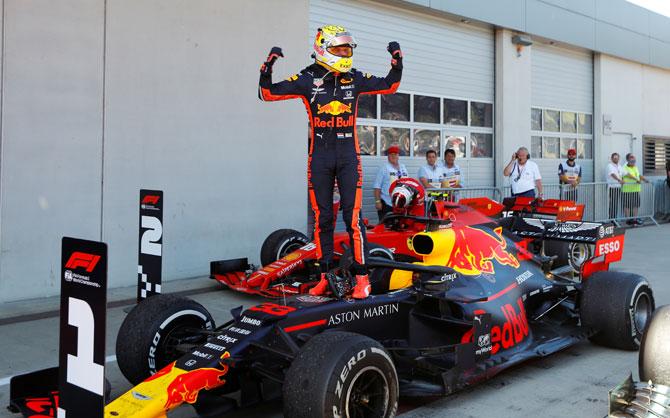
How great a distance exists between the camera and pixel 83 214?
7852 millimetres

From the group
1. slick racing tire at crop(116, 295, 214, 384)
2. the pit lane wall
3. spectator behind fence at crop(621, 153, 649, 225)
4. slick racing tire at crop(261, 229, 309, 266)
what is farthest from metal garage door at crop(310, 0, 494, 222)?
slick racing tire at crop(116, 295, 214, 384)

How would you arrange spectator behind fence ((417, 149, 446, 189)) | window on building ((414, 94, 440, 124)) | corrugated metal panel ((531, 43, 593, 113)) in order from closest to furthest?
spectator behind fence ((417, 149, 446, 189)) < window on building ((414, 94, 440, 124)) < corrugated metal panel ((531, 43, 593, 113))

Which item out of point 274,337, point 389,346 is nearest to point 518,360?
point 389,346

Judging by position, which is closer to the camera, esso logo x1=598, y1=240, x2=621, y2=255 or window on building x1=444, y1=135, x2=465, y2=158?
esso logo x1=598, y1=240, x2=621, y2=255

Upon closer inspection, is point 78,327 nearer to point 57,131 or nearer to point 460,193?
point 57,131

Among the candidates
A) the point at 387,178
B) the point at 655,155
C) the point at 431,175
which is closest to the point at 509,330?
the point at 387,178

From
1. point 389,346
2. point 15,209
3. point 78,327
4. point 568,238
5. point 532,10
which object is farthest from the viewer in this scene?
point 532,10

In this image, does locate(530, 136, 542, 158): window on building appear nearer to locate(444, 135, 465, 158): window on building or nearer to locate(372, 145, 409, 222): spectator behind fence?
locate(444, 135, 465, 158): window on building

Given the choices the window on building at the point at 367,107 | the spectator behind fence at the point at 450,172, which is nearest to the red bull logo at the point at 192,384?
the window on building at the point at 367,107

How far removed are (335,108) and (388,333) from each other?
1.74m

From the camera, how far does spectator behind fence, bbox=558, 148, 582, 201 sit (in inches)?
571

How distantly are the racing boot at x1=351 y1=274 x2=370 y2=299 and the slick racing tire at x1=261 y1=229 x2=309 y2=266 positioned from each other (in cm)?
352

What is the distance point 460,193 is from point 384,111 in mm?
2020

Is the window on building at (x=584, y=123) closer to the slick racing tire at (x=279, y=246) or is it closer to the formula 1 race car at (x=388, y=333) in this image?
the slick racing tire at (x=279, y=246)
